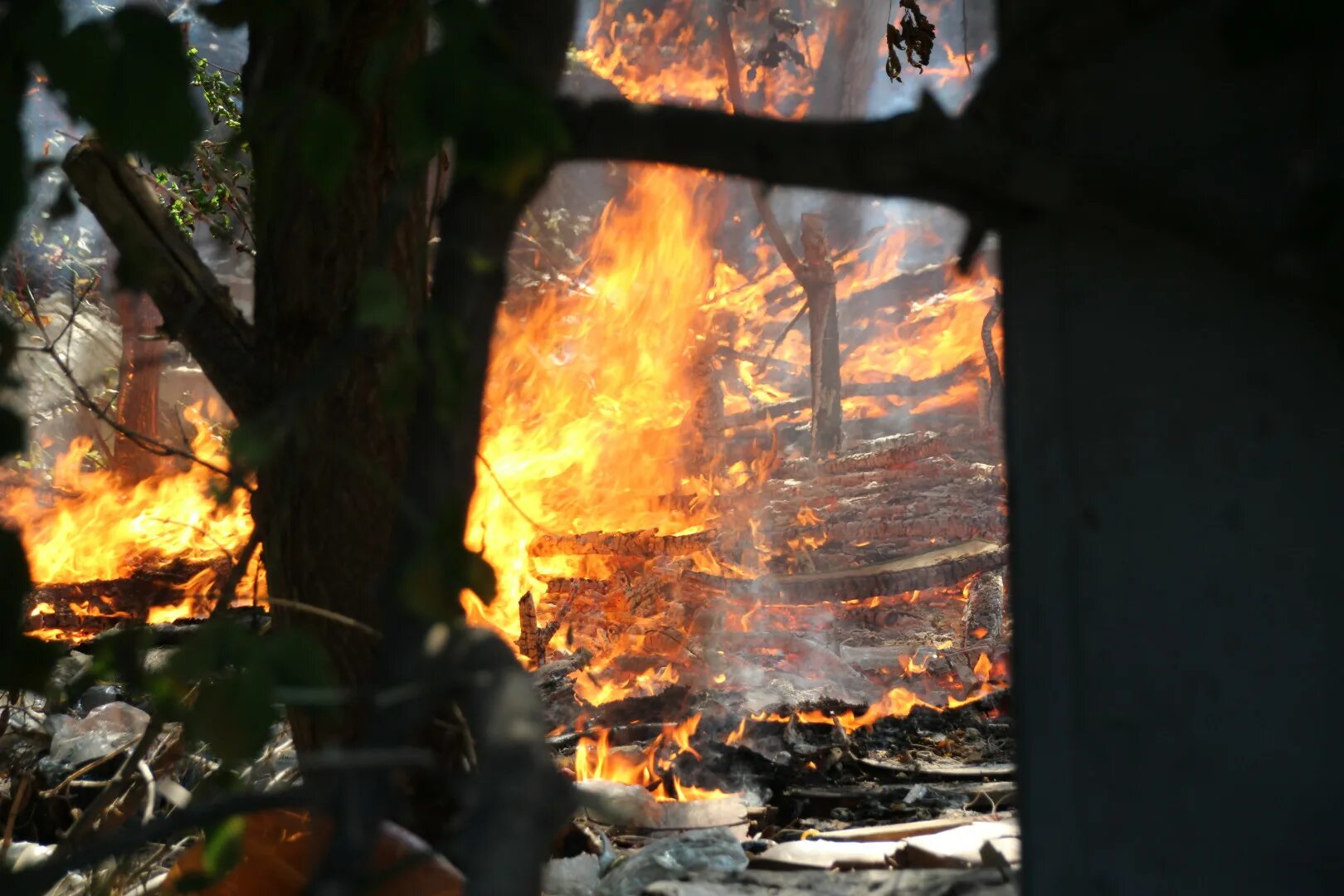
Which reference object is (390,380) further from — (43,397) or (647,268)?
(43,397)

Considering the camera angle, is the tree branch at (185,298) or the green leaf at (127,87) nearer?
the green leaf at (127,87)

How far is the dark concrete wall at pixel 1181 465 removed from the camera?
1.48 m

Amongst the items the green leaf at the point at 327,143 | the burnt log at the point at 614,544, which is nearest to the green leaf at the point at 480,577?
the green leaf at the point at 327,143

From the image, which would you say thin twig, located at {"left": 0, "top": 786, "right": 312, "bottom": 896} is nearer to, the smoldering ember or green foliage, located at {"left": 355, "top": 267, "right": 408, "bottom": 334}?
the smoldering ember

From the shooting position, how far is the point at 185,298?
275cm

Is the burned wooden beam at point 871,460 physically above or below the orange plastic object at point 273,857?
above

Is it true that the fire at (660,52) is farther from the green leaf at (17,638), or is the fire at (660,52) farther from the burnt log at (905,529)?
the green leaf at (17,638)

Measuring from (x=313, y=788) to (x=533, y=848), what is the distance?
326 millimetres

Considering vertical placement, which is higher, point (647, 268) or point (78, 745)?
point (647, 268)

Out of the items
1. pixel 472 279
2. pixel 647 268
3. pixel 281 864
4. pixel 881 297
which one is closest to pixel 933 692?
pixel 281 864

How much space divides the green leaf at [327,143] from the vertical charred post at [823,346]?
10.9m

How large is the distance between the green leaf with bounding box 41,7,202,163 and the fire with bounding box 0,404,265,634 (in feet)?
23.3

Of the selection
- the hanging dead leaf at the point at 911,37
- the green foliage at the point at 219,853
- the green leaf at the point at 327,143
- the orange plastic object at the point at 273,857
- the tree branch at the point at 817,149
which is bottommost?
the orange plastic object at the point at 273,857

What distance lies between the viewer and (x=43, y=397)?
16.7 meters
